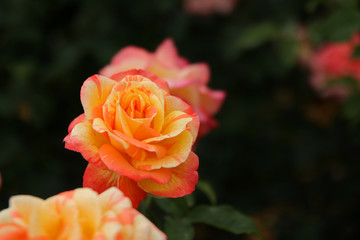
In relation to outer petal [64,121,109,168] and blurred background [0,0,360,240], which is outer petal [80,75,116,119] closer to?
outer petal [64,121,109,168]

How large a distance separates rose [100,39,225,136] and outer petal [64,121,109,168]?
13.1 inches

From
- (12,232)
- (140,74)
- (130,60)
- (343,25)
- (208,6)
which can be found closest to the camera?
(12,232)

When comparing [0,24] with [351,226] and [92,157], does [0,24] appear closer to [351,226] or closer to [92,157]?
[92,157]

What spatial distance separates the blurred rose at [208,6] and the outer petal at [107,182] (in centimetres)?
149

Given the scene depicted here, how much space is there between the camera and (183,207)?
840 mm

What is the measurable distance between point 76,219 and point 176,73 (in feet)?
1.98

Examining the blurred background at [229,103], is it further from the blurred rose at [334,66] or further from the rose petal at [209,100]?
the rose petal at [209,100]

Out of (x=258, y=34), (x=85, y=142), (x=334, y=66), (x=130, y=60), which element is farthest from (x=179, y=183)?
(x=334, y=66)

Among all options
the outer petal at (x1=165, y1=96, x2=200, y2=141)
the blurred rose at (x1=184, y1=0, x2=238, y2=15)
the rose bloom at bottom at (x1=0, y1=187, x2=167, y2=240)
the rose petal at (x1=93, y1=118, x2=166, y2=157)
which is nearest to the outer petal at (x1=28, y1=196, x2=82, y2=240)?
the rose bloom at bottom at (x1=0, y1=187, x2=167, y2=240)

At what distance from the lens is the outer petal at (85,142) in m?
0.66

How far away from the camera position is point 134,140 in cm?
66

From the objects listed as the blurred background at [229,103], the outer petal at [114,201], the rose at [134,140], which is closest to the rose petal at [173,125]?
the rose at [134,140]

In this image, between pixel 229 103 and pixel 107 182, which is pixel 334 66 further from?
pixel 107 182

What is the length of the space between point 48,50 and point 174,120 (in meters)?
1.56
